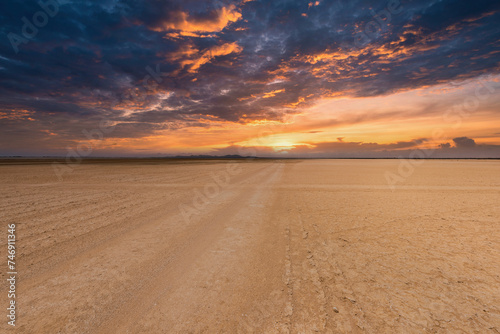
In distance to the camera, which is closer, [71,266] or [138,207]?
[71,266]

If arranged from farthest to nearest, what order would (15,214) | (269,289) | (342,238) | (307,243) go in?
(15,214)
(342,238)
(307,243)
(269,289)

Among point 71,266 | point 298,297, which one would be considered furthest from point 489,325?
point 71,266

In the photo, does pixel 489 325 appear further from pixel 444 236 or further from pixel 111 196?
pixel 111 196

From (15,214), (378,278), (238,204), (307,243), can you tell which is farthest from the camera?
(238,204)

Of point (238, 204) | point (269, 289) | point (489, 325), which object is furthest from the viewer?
point (238, 204)

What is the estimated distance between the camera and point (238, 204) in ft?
38.3

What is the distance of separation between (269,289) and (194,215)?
19.8 ft

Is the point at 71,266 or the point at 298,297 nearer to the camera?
the point at 298,297

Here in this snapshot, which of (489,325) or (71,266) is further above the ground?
(71,266)

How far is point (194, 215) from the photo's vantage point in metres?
9.50

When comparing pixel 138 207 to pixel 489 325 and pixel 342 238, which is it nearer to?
pixel 342 238

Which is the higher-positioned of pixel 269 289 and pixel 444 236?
pixel 269 289

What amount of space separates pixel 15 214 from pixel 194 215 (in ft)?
24.6

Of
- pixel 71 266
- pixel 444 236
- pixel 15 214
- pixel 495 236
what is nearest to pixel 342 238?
pixel 444 236
